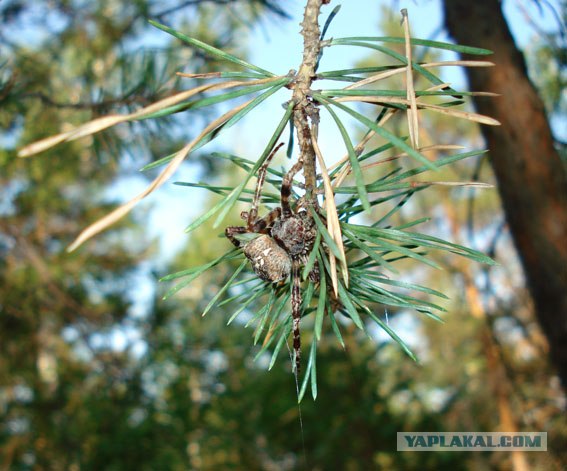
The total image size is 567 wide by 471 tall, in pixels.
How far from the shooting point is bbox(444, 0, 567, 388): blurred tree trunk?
0.96 meters

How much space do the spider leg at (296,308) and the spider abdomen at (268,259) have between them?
0.01 m

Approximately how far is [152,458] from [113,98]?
1508 mm

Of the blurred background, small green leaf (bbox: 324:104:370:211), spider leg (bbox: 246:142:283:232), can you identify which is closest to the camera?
small green leaf (bbox: 324:104:370:211)

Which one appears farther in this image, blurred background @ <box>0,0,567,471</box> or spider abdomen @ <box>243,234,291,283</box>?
blurred background @ <box>0,0,567,471</box>

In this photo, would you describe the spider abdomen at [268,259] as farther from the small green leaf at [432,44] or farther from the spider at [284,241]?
the small green leaf at [432,44]

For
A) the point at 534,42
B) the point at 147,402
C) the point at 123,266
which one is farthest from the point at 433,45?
the point at 123,266

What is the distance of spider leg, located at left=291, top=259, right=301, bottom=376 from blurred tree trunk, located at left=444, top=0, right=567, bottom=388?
754 mm

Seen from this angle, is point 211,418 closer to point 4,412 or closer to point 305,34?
point 4,412

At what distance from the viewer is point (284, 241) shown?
359 mm

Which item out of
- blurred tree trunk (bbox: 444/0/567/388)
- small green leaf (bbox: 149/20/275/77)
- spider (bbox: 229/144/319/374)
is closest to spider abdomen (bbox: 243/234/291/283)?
spider (bbox: 229/144/319/374)

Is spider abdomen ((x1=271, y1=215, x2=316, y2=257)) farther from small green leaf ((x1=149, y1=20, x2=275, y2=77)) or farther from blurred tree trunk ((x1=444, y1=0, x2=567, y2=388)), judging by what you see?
blurred tree trunk ((x1=444, y1=0, x2=567, y2=388))

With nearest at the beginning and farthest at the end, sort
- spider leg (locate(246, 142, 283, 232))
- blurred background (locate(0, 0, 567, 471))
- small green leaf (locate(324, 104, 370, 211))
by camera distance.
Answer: small green leaf (locate(324, 104, 370, 211)) < spider leg (locate(246, 142, 283, 232)) < blurred background (locate(0, 0, 567, 471))

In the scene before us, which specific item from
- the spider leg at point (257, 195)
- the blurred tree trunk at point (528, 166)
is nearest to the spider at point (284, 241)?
the spider leg at point (257, 195)

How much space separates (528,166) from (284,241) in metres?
0.78
